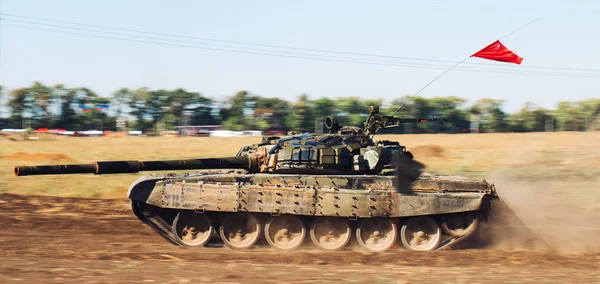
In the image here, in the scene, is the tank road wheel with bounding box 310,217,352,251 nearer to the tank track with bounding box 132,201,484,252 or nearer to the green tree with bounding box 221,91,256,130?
the tank track with bounding box 132,201,484,252

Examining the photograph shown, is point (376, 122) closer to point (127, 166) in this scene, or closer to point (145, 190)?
point (145, 190)

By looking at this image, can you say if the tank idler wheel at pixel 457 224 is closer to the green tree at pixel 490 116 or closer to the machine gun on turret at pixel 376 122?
the machine gun on turret at pixel 376 122

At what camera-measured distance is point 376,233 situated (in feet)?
54.6

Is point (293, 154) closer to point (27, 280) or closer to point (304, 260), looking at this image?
point (304, 260)

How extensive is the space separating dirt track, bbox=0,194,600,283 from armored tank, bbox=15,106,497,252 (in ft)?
1.84

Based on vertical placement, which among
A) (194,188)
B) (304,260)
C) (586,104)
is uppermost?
(586,104)

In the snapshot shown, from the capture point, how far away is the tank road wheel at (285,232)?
1675 centimetres

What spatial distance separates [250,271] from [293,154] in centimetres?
436

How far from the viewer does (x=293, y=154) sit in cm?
1673

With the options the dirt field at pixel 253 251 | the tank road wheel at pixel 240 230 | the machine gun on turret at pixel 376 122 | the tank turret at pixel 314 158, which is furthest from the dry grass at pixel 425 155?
the tank road wheel at pixel 240 230

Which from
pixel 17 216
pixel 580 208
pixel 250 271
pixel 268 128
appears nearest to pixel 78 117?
pixel 268 128

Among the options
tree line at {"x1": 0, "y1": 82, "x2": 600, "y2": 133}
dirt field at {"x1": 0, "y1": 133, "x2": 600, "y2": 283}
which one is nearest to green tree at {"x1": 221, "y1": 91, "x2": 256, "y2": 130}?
tree line at {"x1": 0, "y1": 82, "x2": 600, "y2": 133}

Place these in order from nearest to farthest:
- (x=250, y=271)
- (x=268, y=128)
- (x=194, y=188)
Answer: (x=250, y=271)
(x=194, y=188)
(x=268, y=128)

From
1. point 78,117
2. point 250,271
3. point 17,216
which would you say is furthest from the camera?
point 78,117
